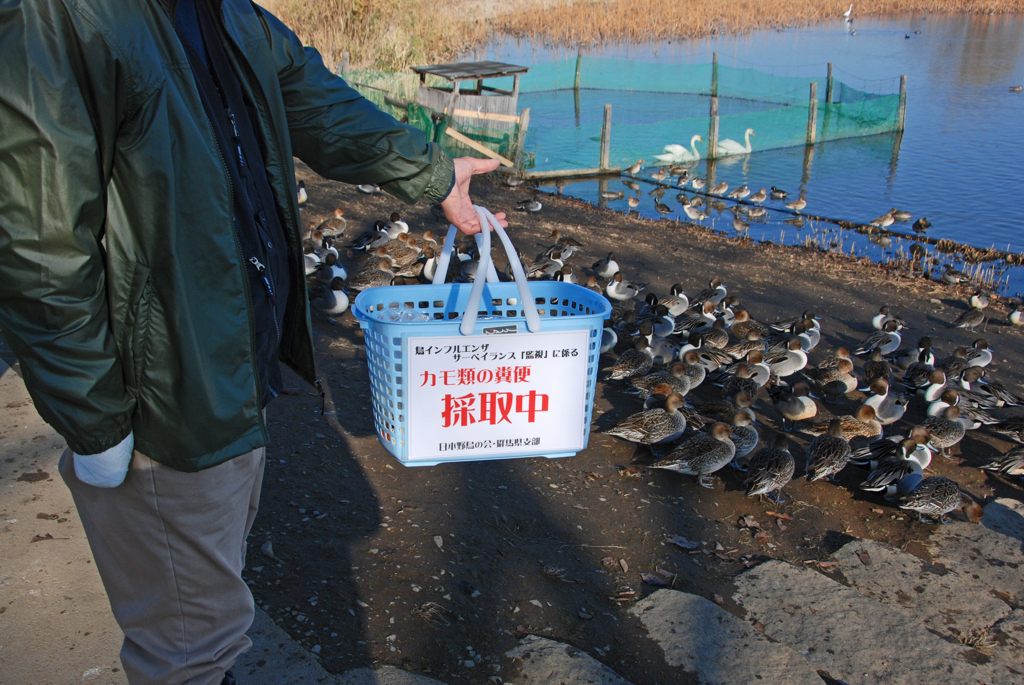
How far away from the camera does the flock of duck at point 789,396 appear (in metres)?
5.63

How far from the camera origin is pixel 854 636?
3.84 metres

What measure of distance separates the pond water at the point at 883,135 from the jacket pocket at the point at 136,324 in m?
13.7

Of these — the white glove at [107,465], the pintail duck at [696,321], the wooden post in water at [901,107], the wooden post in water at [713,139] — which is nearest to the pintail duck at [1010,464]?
the pintail duck at [696,321]


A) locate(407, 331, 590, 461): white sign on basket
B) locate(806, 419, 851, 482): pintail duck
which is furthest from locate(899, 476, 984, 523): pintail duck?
locate(407, 331, 590, 461): white sign on basket

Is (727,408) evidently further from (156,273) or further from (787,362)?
(156,273)

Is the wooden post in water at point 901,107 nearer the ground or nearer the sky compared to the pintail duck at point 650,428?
nearer the sky

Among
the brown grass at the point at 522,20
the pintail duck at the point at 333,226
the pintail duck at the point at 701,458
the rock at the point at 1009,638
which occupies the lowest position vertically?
the rock at the point at 1009,638

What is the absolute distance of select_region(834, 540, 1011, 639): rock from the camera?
14.0 ft

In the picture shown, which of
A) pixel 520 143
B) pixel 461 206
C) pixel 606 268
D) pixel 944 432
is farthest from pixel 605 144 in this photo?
pixel 461 206

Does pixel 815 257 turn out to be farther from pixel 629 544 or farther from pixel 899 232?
pixel 629 544

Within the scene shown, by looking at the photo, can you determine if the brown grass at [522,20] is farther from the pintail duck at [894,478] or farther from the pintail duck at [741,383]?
the pintail duck at [894,478]

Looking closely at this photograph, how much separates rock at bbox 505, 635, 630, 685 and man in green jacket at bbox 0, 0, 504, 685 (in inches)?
49.3

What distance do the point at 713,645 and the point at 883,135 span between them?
22.5 metres

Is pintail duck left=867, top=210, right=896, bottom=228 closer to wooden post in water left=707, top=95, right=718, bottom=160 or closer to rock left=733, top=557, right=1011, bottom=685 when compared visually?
wooden post in water left=707, top=95, right=718, bottom=160
